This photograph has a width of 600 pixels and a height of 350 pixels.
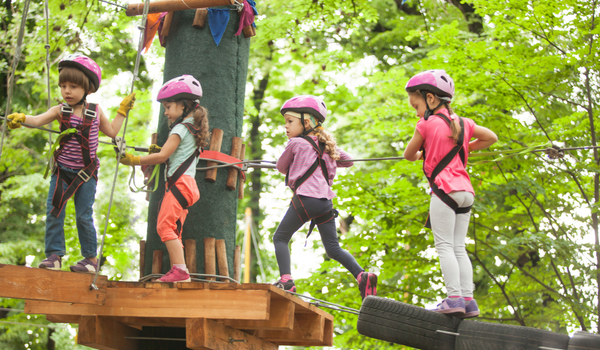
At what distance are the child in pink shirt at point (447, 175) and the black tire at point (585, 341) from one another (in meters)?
0.69

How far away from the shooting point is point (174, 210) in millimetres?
4078

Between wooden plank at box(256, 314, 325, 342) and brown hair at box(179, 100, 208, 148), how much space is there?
158cm

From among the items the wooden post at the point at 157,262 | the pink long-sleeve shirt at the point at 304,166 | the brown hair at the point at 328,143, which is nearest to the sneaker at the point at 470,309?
the pink long-sleeve shirt at the point at 304,166

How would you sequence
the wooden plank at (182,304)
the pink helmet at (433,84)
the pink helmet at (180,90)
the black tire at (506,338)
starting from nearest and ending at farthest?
the black tire at (506,338) < the wooden plank at (182,304) < the pink helmet at (433,84) < the pink helmet at (180,90)

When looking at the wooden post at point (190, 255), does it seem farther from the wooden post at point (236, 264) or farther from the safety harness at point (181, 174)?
the wooden post at point (236, 264)

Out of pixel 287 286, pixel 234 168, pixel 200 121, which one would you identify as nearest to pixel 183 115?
pixel 200 121

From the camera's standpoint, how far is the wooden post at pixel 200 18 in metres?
4.88

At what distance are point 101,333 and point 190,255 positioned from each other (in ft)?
2.95

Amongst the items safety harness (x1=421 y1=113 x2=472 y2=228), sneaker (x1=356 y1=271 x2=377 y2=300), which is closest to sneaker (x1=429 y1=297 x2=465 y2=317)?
safety harness (x1=421 y1=113 x2=472 y2=228)

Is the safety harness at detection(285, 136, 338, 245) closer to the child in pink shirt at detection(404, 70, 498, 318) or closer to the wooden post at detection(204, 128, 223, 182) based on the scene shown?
the wooden post at detection(204, 128, 223, 182)

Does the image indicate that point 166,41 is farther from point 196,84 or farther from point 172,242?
point 172,242

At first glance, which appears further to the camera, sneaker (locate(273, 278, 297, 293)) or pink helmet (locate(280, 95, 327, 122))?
pink helmet (locate(280, 95, 327, 122))

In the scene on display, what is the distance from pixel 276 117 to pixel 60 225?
1203 centimetres

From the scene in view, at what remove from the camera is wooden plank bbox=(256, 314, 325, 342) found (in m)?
4.24
